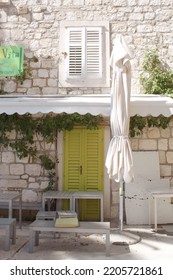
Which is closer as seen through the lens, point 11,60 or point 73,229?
point 73,229

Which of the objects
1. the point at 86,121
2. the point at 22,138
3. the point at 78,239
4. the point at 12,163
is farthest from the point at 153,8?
the point at 78,239

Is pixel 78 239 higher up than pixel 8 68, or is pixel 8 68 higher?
pixel 8 68

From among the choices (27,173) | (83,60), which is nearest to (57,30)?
(83,60)

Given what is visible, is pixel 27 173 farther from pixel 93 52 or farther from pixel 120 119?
pixel 93 52

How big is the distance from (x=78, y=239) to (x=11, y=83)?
5.48 meters

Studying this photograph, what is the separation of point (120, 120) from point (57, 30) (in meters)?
4.78

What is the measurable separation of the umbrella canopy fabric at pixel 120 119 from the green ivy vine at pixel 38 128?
237 centimetres

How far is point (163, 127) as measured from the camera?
10.5m

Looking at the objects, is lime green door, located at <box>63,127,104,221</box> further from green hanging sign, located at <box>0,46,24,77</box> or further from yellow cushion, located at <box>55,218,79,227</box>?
yellow cushion, located at <box>55,218,79,227</box>

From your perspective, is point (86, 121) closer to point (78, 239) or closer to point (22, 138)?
point (22, 138)

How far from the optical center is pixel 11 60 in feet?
36.4

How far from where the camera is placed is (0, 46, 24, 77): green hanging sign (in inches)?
434

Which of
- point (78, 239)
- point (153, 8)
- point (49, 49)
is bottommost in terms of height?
point (78, 239)

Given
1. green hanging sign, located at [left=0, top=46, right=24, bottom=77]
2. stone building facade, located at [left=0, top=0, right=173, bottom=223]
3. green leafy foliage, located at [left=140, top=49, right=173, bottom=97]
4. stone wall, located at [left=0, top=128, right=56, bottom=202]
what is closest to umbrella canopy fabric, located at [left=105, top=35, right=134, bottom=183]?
green leafy foliage, located at [left=140, top=49, right=173, bottom=97]
